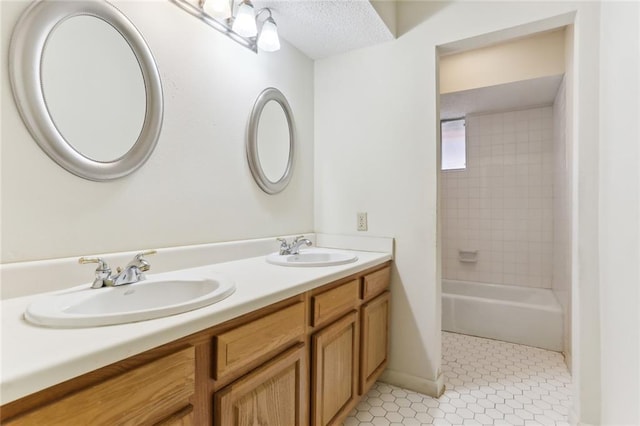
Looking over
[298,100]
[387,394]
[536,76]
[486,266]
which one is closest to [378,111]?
[298,100]

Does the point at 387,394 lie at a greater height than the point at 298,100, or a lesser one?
lesser

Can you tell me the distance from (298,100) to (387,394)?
187 centimetres

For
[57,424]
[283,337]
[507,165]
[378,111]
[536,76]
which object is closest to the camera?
[57,424]

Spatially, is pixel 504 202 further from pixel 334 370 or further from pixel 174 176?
pixel 174 176

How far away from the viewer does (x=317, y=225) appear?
2229mm

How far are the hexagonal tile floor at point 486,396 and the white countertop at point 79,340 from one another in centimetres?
109

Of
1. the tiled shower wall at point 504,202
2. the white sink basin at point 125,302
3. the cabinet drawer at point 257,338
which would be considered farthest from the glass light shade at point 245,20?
the tiled shower wall at point 504,202

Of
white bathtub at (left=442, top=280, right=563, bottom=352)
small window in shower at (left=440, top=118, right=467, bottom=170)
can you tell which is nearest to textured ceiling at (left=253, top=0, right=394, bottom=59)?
small window in shower at (left=440, top=118, right=467, bottom=170)

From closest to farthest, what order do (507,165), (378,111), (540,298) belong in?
1. (378,111)
2. (540,298)
3. (507,165)

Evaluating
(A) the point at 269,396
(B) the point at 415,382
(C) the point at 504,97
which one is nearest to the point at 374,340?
(B) the point at 415,382

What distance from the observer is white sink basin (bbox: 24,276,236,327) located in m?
0.69

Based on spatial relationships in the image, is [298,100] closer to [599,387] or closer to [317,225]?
[317,225]

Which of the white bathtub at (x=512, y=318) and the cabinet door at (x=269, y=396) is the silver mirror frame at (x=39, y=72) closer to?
the cabinet door at (x=269, y=396)

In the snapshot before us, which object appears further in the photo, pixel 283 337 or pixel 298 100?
pixel 298 100
